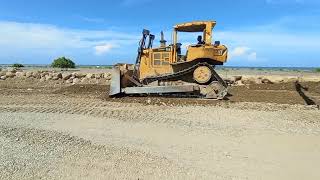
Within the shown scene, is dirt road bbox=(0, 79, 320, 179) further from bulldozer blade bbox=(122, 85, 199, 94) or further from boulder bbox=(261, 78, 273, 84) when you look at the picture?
boulder bbox=(261, 78, 273, 84)

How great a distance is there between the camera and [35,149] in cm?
895

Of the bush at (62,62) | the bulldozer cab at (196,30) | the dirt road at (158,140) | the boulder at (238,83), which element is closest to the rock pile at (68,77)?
the boulder at (238,83)

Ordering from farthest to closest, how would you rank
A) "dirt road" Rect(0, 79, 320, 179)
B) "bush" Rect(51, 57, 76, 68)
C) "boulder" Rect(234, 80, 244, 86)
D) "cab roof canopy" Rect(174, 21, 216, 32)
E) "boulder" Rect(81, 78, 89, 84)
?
"bush" Rect(51, 57, 76, 68) < "boulder" Rect(81, 78, 89, 84) < "boulder" Rect(234, 80, 244, 86) < "cab roof canopy" Rect(174, 21, 216, 32) < "dirt road" Rect(0, 79, 320, 179)

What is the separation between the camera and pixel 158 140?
1030 cm

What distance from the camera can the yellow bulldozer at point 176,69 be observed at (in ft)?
59.0

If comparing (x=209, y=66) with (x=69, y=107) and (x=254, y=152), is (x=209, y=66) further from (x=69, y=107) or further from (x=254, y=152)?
(x=254, y=152)

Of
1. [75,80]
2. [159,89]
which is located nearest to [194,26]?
[159,89]

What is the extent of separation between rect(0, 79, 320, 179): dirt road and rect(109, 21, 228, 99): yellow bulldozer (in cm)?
137

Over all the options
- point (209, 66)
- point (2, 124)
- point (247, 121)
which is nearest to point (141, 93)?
point (209, 66)

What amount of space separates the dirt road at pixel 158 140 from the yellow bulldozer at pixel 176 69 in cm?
137

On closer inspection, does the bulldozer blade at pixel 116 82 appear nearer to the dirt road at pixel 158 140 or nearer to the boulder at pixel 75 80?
the dirt road at pixel 158 140

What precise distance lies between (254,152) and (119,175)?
3.28 metres

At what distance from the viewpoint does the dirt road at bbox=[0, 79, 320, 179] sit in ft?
25.4

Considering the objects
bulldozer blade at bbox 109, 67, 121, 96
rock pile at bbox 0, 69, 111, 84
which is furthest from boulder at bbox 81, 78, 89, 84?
bulldozer blade at bbox 109, 67, 121, 96
